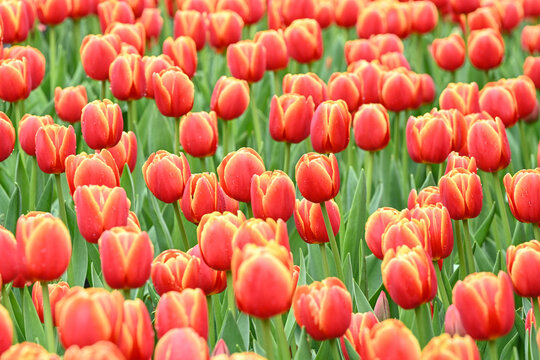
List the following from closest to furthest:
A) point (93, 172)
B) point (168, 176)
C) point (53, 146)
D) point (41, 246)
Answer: point (41, 246) < point (93, 172) < point (168, 176) < point (53, 146)

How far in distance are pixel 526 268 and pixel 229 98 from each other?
1.49 m

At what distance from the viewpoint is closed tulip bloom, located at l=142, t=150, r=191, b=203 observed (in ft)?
7.69

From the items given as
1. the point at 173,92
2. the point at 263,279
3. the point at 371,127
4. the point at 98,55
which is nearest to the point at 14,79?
the point at 98,55

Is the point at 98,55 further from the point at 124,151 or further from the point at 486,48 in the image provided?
the point at 486,48

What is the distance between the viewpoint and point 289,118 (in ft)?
9.27

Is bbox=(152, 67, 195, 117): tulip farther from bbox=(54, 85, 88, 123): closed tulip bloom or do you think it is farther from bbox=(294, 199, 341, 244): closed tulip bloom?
bbox=(294, 199, 341, 244): closed tulip bloom

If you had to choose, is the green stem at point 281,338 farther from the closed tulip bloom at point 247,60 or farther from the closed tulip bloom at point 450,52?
the closed tulip bloom at point 450,52

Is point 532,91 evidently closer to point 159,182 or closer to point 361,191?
point 361,191

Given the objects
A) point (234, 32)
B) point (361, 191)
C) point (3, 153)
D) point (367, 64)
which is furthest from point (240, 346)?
point (234, 32)

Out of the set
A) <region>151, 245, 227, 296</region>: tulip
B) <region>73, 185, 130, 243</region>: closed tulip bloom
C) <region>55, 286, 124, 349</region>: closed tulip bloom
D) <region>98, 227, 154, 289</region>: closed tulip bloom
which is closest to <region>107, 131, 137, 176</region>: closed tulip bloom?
<region>73, 185, 130, 243</region>: closed tulip bloom

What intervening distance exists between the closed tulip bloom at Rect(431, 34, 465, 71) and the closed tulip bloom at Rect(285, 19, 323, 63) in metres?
0.54

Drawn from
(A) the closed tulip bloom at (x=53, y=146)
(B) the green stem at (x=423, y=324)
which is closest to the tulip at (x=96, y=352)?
(B) the green stem at (x=423, y=324)

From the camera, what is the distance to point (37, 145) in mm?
2465

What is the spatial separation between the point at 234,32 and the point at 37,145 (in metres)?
1.72
